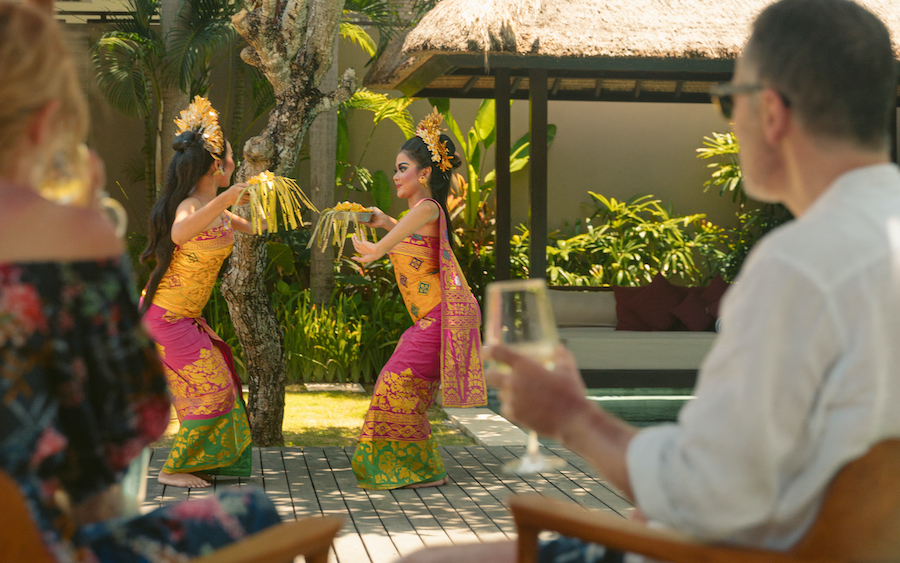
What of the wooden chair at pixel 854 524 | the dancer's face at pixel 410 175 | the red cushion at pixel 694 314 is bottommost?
the red cushion at pixel 694 314

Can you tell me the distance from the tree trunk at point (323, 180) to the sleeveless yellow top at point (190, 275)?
4.06 metres

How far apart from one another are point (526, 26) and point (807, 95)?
191 inches

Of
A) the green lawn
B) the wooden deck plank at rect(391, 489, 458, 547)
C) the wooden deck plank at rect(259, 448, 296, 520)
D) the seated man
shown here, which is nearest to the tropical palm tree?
the green lawn

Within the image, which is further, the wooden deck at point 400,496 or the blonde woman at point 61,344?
the wooden deck at point 400,496

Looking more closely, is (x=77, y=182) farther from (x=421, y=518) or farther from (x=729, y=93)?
(x=421, y=518)

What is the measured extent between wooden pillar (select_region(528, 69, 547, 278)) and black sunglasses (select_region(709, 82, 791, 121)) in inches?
202

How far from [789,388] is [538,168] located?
560 cm

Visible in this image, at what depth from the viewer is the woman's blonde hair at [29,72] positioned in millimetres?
1209

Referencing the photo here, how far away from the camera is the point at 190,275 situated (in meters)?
4.64

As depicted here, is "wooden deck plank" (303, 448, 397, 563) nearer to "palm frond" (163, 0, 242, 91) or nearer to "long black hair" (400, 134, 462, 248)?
"long black hair" (400, 134, 462, 248)

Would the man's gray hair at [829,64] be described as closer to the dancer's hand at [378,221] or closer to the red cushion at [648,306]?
the dancer's hand at [378,221]

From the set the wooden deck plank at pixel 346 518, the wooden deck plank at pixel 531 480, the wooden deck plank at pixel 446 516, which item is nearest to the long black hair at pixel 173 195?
Result: the wooden deck plank at pixel 346 518

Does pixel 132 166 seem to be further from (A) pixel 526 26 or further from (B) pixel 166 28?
(A) pixel 526 26

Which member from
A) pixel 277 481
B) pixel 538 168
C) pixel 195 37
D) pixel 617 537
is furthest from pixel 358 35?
pixel 617 537
